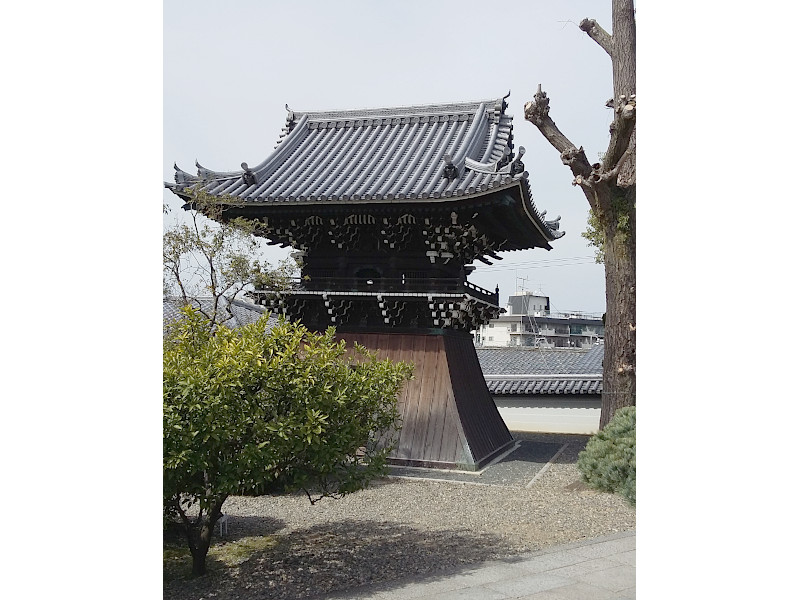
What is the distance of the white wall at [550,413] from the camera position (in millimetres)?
19281

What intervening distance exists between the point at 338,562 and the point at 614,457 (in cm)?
A: 454

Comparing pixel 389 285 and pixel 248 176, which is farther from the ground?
pixel 248 176

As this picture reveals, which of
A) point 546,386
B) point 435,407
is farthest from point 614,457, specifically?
point 546,386

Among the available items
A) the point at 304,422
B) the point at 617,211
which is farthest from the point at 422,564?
the point at 617,211

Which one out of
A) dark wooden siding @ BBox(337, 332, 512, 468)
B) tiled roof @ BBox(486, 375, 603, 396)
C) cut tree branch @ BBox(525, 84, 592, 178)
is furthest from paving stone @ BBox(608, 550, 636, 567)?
tiled roof @ BBox(486, 375, 603, 396)

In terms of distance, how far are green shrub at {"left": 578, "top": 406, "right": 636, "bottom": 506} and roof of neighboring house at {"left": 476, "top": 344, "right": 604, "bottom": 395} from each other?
7.67 m

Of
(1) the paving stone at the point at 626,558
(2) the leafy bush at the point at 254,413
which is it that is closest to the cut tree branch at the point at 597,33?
(2) the leafy bush at the point at 254,413

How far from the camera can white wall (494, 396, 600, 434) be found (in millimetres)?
19281

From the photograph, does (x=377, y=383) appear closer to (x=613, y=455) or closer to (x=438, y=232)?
(x=613, y=455)

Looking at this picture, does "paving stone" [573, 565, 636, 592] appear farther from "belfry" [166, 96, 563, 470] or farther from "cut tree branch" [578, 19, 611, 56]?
"cut tree branch" [578, 19, 611, 56]

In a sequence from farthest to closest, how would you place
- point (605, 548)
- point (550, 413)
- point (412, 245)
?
point (550, 413), point (412, 245), point (605, 548)

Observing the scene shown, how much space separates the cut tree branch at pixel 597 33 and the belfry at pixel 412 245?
7.08 feet

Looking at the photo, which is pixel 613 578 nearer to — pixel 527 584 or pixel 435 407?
pixel 527 584

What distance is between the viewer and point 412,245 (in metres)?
13.6
